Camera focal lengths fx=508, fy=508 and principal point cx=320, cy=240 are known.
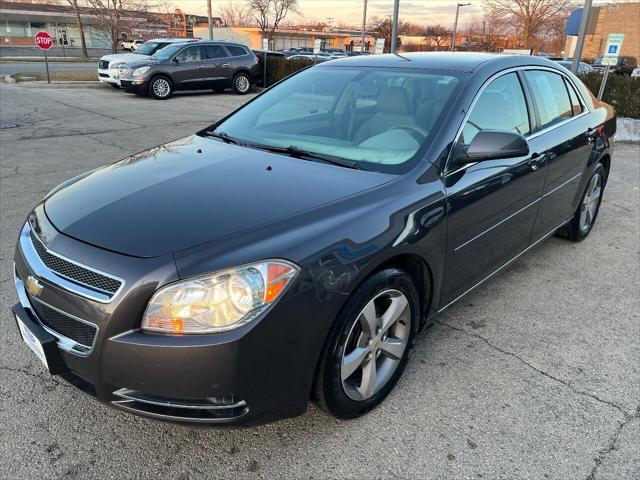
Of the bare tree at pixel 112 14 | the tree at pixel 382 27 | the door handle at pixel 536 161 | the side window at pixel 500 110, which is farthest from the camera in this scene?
the tree at pixel 382 27

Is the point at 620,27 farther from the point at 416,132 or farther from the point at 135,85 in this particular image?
the point at 416,132

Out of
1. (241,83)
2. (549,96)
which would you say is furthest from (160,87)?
(549,96)

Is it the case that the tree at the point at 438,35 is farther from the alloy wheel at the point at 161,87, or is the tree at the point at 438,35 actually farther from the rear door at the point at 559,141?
the rear door at the point at 559,141

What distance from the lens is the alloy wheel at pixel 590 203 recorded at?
4.68m

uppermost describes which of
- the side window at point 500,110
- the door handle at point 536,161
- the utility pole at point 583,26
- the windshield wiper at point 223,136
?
the utility pole at point 583,26

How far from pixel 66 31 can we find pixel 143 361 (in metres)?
70.1

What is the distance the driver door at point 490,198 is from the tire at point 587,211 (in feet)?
4.38

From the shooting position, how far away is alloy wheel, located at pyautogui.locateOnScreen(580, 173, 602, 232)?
4.68 m

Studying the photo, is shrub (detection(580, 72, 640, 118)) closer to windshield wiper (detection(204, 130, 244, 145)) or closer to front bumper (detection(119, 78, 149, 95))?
windshield wiper (detection(204, 130, 244, 145))

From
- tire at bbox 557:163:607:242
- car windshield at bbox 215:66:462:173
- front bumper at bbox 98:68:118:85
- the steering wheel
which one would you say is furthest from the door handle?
front bumper at bbox 98:68:118:85

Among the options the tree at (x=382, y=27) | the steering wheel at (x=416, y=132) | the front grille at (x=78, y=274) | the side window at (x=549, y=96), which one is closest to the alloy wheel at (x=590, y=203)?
the side window at (x=549, y=96)

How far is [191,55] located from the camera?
15.7 metres

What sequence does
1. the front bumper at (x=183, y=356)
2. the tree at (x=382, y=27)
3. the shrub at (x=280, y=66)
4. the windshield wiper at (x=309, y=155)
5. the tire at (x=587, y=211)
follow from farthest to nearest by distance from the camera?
the tree at (x=382, y=27), the shrub at (x=280, y=66), the tire at (x=587, y=211), the windshield wiper at (x=309, y=155), the front bumper at (x=183, y=356)

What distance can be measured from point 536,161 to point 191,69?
46.7ft
